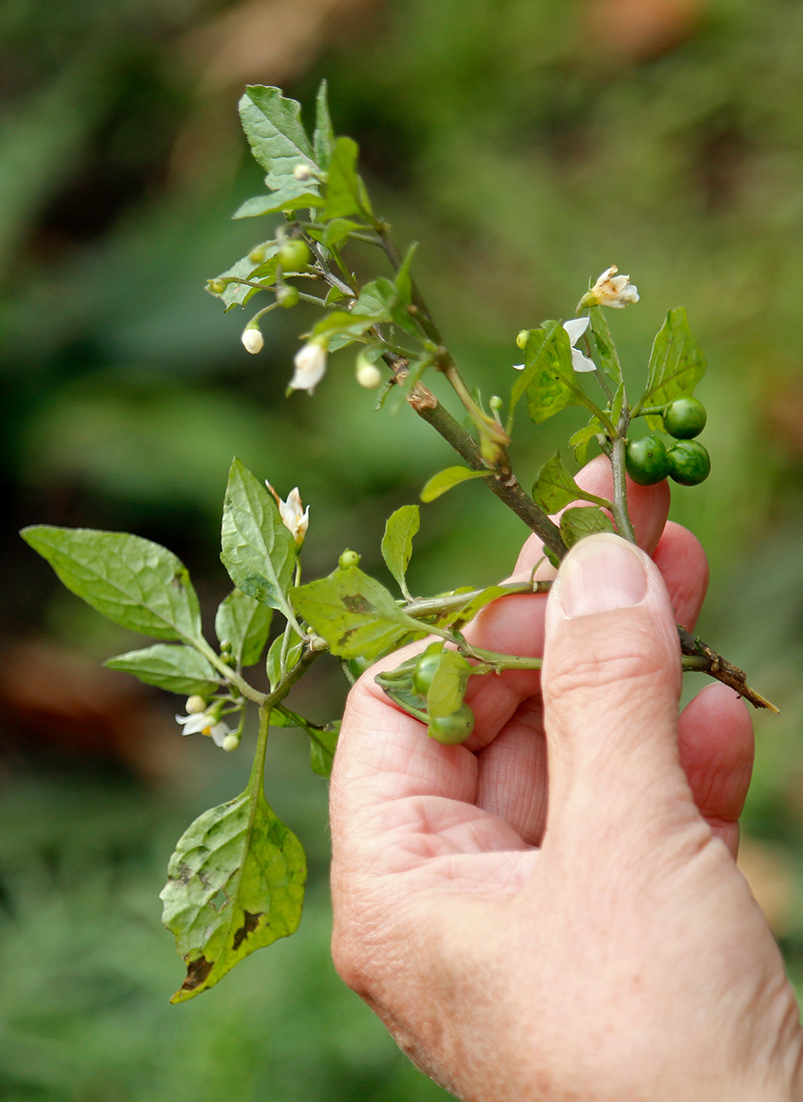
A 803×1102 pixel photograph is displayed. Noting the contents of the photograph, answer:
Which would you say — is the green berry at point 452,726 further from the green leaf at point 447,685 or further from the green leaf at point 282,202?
the green leaf at point 282,202

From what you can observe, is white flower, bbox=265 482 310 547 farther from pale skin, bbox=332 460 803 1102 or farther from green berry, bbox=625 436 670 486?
green berry, bbox=625 436 670 486

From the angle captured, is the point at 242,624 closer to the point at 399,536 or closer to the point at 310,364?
the point at 399,536

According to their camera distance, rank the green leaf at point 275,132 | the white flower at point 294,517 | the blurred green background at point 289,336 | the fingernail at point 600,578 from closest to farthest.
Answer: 1. the green leaf at point 275,132
2. the fingernail at point 600,578
3. the white flower at point 294,517
4. the blurred green background at point 289,336

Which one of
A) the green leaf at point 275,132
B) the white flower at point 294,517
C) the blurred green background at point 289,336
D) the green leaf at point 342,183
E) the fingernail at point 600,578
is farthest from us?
the blurred green background at point 289,336

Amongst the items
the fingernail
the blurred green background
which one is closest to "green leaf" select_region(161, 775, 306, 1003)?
the fingernail

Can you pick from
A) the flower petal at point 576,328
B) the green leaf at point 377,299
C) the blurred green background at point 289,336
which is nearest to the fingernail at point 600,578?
the flower petal at point 576,328

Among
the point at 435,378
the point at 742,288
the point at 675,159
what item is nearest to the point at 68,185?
the point at 435,378

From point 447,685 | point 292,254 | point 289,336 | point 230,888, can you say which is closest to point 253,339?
point 292,254
